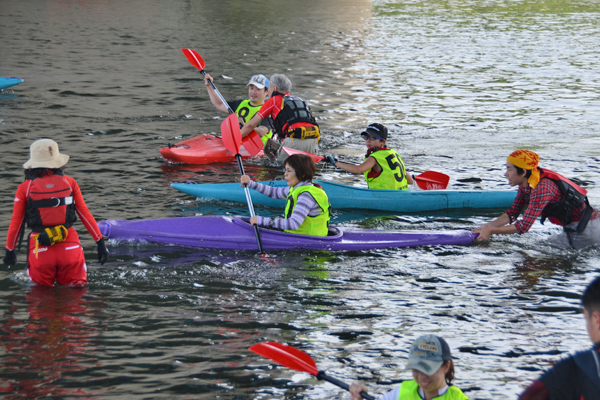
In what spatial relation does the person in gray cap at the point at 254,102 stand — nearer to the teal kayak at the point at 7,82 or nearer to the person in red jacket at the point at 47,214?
the person in red jacket at the point at 47,214

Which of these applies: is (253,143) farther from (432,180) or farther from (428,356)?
(428,356)

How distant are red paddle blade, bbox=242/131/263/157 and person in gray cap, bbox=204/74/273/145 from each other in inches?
5.8

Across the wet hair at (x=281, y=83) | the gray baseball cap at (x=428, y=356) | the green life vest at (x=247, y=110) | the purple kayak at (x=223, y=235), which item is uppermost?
the wet hair at (x=281, y=83)

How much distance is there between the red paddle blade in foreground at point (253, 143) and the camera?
30.2 ft

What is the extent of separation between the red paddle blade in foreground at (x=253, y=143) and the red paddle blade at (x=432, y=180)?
2.39m

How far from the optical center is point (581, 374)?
2344 millimetres

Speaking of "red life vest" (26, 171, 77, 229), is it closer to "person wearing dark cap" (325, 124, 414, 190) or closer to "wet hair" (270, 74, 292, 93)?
"person wearing dark cap" (325, 124, 414, 190)

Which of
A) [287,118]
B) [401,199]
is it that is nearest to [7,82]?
[287,118]

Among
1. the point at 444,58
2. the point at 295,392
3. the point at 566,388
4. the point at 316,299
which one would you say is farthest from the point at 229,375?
the point at 444,58

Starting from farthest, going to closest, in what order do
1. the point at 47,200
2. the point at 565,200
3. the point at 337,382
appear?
1. the point at 565,200
2. the point at 47,200
3. the point at 337,382

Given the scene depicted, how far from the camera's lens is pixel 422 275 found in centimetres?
594

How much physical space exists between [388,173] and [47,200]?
4.36m

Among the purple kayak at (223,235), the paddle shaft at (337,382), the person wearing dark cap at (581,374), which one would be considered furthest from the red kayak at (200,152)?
the person wearing dark cap at (581,374)

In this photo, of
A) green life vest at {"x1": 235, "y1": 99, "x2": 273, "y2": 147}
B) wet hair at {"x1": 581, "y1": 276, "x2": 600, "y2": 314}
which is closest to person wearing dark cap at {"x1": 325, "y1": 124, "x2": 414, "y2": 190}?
green life vest at {"x1": 235, "y1": 99, "x2": 273, "y2": 147}
